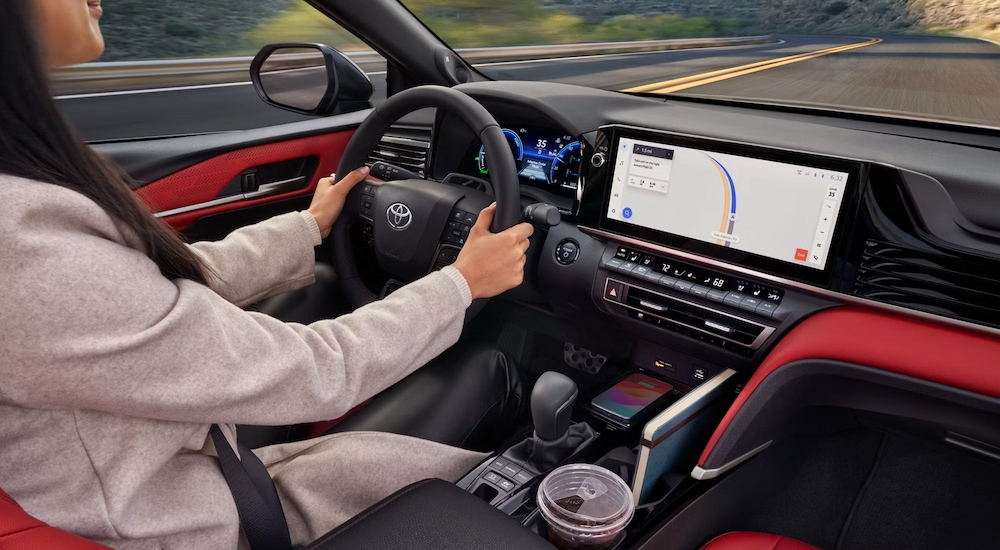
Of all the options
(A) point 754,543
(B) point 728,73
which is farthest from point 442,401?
(B) point 728,73

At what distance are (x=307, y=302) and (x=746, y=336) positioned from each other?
1.17 metres

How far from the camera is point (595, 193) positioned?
5.71ft

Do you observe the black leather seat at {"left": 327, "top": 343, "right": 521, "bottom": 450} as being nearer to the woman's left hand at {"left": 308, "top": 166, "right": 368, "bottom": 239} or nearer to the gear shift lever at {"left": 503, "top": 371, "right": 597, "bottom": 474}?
the gear shift lever at {"left": 503, "top": 371, "right": 597, "bottom": 474}

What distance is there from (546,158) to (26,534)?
1.53 metres

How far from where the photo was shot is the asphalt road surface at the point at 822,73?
1.95 meters

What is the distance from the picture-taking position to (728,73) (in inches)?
121

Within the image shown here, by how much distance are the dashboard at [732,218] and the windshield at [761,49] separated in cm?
28

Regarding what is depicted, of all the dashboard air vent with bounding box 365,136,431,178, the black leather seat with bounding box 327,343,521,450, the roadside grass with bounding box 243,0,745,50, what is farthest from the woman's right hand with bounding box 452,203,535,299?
the roadside grass with bounding box 243,0,745,50

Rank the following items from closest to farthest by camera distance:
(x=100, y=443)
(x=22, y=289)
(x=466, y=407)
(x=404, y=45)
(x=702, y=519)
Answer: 1. (x=22, y=289)
2. (x=100, y=443)
3. (x=702, y=519)
4. (x=466, y=407)
5. (x=404, y=45)

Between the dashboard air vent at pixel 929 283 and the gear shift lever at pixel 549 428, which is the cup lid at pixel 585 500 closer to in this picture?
the gear shift lever at pixel 549 428

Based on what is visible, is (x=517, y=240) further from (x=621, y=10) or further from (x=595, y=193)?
(x=621, y=10)

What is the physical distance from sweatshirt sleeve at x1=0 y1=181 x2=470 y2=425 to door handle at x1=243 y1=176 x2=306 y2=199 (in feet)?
5.27

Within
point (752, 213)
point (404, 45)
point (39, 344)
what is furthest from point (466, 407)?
point (404, 45)

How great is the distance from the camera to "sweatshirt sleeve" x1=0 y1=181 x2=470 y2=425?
75cm
